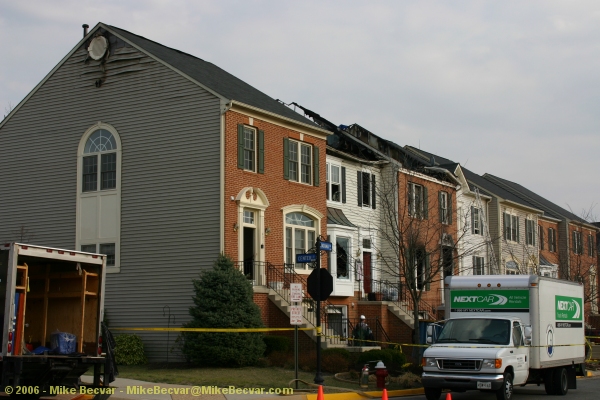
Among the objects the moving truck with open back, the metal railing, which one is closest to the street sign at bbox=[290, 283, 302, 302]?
the moving truck with open back

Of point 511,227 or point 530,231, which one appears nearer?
point 511,227

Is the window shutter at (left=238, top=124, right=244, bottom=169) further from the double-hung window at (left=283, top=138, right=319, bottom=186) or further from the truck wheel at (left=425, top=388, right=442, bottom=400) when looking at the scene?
the truck wheel at (left=425, top=388, right=442, bottom=400)

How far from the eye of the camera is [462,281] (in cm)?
1925

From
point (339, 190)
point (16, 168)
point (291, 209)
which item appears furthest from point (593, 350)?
point (16, 168)

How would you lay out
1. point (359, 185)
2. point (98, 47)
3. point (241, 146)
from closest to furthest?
point (241, 146) < point (98, 47) < point (359, 185)

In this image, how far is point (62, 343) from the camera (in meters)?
15.0

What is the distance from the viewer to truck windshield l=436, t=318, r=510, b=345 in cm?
1750

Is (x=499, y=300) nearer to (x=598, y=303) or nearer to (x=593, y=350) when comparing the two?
(x=593, y=350)

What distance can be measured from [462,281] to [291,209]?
10469mm

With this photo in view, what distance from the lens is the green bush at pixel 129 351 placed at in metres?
25.2

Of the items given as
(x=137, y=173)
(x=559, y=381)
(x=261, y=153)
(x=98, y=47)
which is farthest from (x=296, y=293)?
(x=98, y=47)

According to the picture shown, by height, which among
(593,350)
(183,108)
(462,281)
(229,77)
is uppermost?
(229,77)

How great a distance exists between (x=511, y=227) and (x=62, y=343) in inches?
1484

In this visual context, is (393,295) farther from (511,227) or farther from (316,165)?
(511,227)
